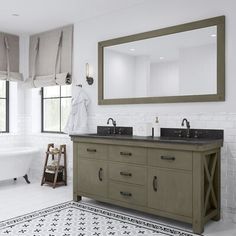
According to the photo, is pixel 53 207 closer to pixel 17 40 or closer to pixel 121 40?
pixel 121 40

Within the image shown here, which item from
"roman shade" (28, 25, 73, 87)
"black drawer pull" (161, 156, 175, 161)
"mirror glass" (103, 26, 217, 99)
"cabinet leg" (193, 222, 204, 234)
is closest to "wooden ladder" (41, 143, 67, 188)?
"roman shade" (28, 25, 73, 87)

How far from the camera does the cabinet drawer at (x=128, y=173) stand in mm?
3695

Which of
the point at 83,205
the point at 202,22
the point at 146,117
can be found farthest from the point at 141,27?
the point at 83,205

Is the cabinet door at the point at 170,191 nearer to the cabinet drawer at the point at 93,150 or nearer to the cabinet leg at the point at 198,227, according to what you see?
the cabinet leg at the point at 198,227

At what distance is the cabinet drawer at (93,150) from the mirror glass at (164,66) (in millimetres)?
912

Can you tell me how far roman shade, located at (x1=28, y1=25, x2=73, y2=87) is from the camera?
214 inches

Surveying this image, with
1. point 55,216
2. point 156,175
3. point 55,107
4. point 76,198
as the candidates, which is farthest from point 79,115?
point 156,175

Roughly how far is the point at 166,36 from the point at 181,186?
6.58 ft

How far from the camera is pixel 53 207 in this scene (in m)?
4.14

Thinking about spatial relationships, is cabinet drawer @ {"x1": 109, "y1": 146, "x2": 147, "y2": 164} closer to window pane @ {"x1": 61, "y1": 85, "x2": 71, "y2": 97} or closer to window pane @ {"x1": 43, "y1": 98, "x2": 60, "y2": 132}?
window pane @ {"x1": 61, "y1": 85, "x2": 71, "y2": 97}

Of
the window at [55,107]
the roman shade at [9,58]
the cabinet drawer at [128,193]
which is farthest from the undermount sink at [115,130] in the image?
the roman shade at [9,58]

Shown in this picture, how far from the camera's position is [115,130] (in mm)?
4680

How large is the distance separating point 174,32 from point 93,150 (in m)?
1.90

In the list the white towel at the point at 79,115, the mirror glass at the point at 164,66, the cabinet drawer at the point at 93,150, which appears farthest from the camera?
the white towel at the point at 79,115
